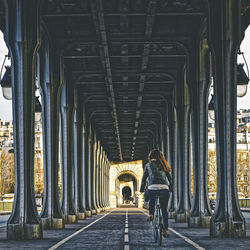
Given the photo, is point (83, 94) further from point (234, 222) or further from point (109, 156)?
point (109, 156)

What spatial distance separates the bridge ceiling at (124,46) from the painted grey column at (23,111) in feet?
15.2

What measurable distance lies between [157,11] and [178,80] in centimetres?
1109

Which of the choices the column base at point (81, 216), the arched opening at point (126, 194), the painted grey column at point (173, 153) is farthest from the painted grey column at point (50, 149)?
the arched opening at point (126, 194)

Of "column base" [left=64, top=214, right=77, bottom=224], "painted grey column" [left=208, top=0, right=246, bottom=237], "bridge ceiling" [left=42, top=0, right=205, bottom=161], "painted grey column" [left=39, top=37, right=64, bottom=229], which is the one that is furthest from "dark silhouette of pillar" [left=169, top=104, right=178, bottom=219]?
"painted grey column" [left=208, top=0, right=246, bottom=237]

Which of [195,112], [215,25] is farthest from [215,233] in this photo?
[195,112]

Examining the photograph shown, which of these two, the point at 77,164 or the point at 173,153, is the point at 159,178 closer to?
the point at 173,153

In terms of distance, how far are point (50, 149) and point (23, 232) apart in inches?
294

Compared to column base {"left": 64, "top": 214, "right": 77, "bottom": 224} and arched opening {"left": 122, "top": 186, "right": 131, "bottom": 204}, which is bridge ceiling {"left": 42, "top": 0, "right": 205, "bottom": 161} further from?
arched opening {"left": 122, "top": 186, "right": 131, "bottom": 204}

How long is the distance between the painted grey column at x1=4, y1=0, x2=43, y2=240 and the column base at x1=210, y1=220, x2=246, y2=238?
4.63 m

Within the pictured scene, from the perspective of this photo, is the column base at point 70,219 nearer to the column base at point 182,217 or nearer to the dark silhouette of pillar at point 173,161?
the column base at point 182,217

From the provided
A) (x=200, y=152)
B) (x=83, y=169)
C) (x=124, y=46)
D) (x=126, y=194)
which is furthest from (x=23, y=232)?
(x=126, y=194)

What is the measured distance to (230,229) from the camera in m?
17.2

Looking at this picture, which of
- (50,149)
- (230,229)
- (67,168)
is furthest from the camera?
(67,168)

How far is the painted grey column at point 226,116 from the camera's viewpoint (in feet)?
57.0
